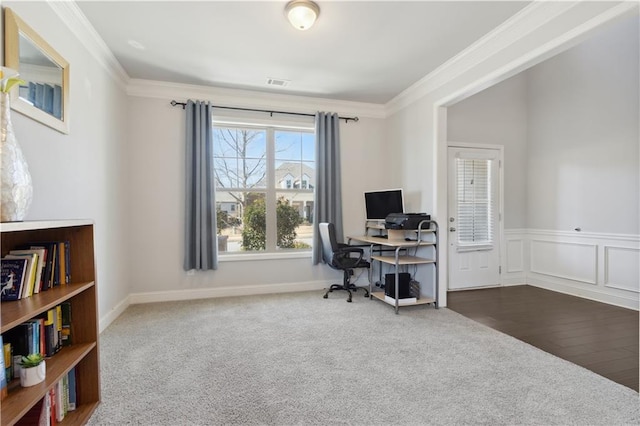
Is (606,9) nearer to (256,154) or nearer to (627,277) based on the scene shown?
(627,277)

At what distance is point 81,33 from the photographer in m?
2.68

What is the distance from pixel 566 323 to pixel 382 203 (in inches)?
91.0

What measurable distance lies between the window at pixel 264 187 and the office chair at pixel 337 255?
22.9 inches

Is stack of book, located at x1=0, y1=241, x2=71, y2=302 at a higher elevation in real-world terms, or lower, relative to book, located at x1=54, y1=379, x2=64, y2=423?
higher

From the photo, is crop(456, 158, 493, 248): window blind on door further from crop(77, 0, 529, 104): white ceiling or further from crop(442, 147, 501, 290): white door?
crop(77, 0, 529, 104): white ceiling

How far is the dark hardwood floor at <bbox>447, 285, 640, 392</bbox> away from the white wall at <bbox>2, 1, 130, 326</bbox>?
3768 millimetres

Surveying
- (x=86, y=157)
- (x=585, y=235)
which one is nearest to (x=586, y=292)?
(x=585, y=235)

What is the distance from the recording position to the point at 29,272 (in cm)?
159

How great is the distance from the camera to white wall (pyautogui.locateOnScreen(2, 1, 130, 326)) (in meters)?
2.09

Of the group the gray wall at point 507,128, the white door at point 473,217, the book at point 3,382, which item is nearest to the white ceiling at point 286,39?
the gray wall at point 507,128

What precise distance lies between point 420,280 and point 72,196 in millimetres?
3743

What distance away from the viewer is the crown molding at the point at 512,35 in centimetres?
216

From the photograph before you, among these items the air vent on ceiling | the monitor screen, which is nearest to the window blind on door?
the monitor screen

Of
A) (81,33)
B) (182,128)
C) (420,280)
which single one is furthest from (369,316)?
(81,33)
